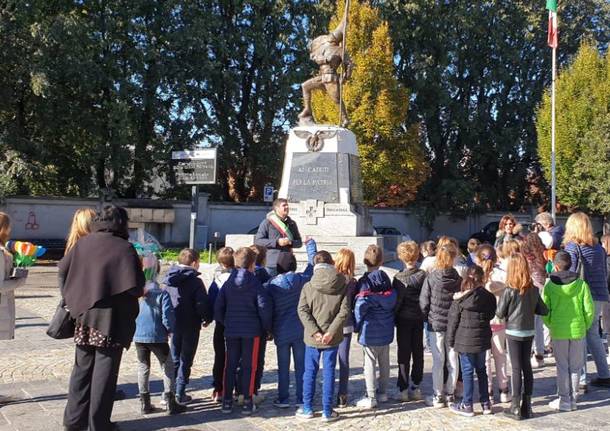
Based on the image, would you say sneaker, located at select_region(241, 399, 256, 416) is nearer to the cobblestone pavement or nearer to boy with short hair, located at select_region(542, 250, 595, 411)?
the cobblestone pavement

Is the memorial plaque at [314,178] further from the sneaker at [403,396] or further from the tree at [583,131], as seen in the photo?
the tree at [583,131]

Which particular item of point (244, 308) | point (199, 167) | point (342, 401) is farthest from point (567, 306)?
point (199, 167)

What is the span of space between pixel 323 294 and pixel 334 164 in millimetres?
8459

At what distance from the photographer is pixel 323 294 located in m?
5.28

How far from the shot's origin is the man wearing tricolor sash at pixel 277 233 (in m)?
7.97

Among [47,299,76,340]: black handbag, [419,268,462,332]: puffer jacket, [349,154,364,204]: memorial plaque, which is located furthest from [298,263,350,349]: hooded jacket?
[349,154,364,204]: memorial plaque

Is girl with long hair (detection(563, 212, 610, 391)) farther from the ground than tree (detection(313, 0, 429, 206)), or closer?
closer

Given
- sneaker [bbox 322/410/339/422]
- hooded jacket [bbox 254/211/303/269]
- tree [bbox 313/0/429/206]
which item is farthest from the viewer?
tree [bbox 313/0/429/206]

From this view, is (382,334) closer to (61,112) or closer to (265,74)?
(61,112)

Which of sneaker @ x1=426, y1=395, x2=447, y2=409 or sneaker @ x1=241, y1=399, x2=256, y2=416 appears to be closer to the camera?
sneaker @ x1=241, y1=399, x2=256, y2=416

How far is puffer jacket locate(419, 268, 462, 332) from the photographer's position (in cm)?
564

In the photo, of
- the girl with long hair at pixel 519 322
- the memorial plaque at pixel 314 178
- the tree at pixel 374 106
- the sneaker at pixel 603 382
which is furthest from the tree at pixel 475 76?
the girl with long hair at pixel 519 322

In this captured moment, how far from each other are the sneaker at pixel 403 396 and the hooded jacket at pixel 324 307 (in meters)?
1.06

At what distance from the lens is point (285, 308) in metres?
5.57
